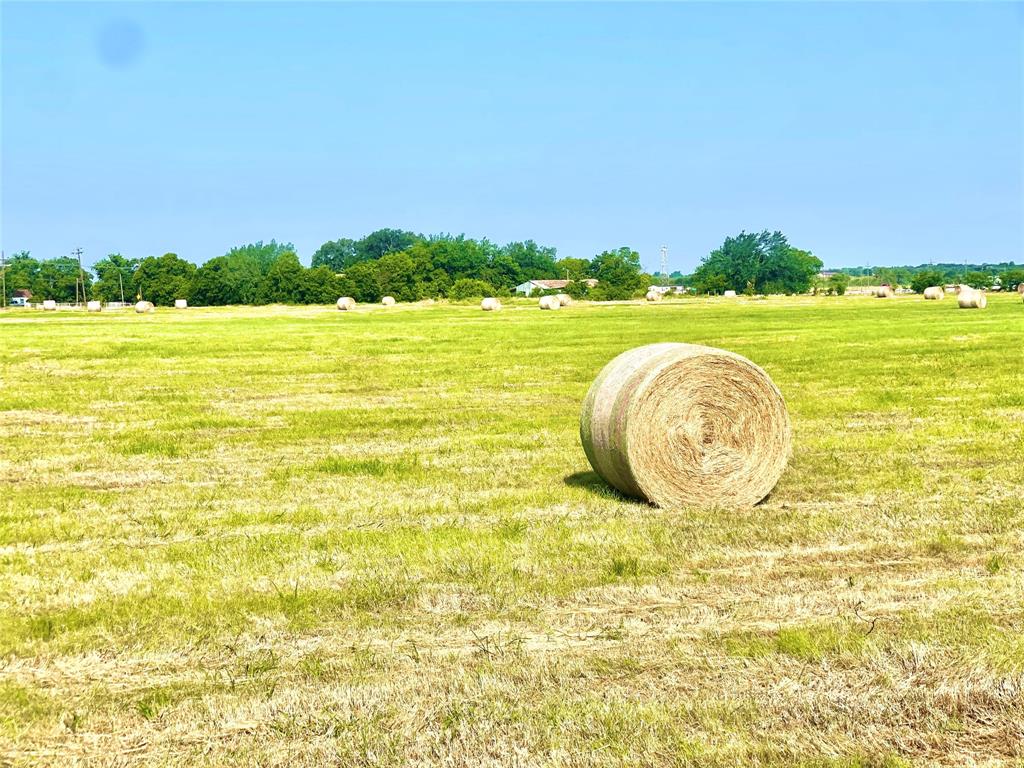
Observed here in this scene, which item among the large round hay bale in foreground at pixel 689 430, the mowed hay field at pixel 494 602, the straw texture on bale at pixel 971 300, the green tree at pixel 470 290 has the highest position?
the green tree at pixel 470 290

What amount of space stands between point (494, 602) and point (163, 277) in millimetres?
132385

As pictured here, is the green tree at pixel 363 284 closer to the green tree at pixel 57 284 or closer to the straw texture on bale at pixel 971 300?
the green tree at pixel 57 284

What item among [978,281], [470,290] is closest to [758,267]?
[978,281]

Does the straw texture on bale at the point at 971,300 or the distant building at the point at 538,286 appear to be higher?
the distant building at the point at 538,286

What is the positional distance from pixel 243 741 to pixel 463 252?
150243 mm

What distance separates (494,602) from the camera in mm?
7812

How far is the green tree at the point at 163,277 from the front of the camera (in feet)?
431

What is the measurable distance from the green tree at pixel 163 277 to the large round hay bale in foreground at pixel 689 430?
4895 inches

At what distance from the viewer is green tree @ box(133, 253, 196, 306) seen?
131250 mm

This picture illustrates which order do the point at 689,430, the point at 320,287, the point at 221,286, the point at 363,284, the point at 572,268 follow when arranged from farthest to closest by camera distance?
the point at 572,268 → the point at 221,286 → the point at 363,284 → the point at 320,287 → the point at 689,430

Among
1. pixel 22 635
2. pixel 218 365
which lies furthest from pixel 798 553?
pixel 218 365

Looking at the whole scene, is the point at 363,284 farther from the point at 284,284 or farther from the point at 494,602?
the point at 494,602

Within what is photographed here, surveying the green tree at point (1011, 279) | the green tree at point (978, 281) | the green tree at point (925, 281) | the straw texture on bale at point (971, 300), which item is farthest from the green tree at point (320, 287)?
the straw texture on bale at point (971, 300)

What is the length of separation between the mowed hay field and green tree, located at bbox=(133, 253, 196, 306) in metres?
119
